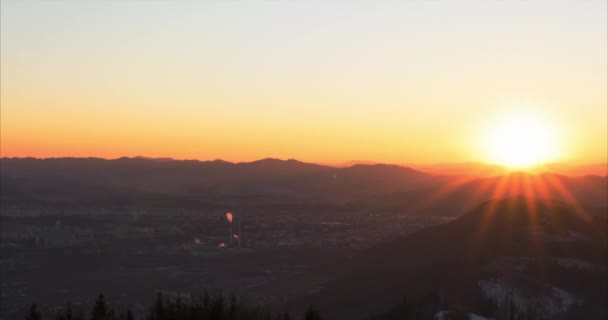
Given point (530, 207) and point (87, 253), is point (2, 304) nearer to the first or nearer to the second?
point (87, 253)

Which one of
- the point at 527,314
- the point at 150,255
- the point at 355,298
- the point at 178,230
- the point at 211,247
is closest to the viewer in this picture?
the point at 527,314

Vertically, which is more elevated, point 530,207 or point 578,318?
point 530,207

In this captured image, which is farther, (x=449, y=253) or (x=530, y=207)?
(x=530, y=207)

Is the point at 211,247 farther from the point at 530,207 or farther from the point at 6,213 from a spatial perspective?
the point at 6,213

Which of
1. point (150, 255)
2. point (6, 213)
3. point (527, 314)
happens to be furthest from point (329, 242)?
point (6, 213)

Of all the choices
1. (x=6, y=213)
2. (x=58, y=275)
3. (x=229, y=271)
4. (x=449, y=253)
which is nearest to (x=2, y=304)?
(x=58, y=275)

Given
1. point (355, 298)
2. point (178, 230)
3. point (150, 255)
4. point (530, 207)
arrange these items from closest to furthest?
1. point (355, 298)
2. point (530, 207)
3. point (150, 255)
4. point (178, 230)

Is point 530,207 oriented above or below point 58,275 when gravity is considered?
above

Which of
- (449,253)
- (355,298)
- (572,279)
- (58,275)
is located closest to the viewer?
(572,279)

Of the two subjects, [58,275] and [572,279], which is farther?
[58,275]
